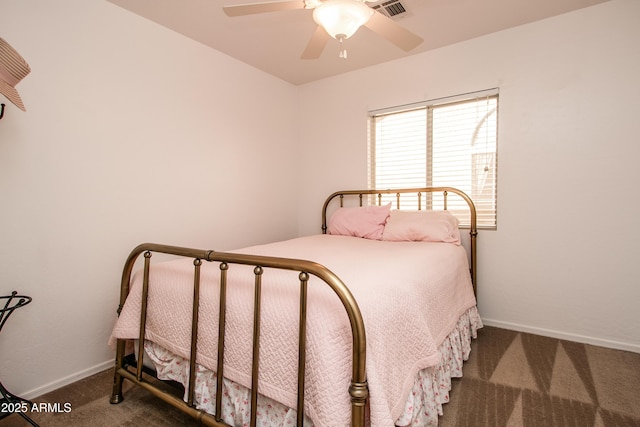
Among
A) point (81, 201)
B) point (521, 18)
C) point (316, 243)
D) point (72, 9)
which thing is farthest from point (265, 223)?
point (521, 18)

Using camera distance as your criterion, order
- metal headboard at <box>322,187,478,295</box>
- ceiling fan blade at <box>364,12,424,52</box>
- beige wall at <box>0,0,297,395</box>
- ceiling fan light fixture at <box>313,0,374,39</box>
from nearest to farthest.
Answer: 1. ceiling fan light fixture at <box>313,0,374,39</box>
2. ceiling fan blade at <box>364,12,424,52</box>
3. beige wall at <box>0,0,297,395</box>
4. metal headboard at <box>322,187,478,295</box>

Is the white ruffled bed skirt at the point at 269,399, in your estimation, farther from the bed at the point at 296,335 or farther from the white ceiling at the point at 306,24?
the white ceiling at the point at 306,24

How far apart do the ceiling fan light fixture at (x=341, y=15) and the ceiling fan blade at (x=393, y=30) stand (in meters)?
0.07

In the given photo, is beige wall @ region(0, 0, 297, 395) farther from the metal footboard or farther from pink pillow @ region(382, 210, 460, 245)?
pink pillow @ region(382, 210, 460, 245)

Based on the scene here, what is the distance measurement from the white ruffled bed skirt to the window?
133 centimetres

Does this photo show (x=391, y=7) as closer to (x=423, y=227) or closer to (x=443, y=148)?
(x=443, y=148)

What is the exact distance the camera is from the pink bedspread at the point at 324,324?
101 cm

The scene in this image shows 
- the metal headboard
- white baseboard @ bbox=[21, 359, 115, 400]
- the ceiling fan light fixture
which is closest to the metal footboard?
white baseboard @ bbox=[21, 359, 115, 400]

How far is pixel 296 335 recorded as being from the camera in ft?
3.59

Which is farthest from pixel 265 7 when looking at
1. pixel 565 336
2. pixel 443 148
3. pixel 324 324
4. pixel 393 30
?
pixel 565 336

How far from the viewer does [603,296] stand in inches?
86.8

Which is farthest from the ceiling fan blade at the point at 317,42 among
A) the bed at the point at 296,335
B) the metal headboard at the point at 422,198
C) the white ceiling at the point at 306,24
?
the metal headboard at the point at 422,198

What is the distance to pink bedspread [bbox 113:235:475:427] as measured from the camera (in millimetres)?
1006

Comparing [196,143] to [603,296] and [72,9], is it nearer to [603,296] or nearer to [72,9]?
[72,9]
